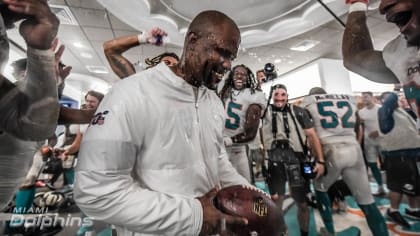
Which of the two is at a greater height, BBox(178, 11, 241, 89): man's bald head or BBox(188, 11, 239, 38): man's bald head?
BBox(188, 11, 239, 38): man's bald head

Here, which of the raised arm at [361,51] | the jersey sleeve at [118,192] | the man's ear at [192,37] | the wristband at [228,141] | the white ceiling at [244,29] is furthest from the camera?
the wristband at [228,141]

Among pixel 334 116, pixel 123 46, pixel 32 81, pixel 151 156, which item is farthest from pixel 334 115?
pixel 32 81

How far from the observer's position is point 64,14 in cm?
54

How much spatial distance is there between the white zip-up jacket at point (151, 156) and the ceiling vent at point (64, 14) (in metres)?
0.34

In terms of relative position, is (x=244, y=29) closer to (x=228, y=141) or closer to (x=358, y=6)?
(x=358, y=6)

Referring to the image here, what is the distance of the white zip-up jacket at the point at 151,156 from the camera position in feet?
1.09

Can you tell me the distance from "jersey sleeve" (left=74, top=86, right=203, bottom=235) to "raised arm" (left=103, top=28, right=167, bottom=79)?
1.00 ft

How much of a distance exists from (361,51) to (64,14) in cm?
104

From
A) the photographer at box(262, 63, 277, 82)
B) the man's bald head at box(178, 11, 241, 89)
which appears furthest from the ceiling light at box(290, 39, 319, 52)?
the man's bald head at box(178, 11, 241, 89)

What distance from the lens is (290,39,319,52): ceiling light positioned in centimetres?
78

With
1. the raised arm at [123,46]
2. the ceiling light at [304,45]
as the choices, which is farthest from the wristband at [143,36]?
the ceiling light at [304,45]

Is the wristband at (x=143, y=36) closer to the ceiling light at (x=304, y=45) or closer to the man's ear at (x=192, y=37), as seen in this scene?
the man's ear at (x=192, y=37)

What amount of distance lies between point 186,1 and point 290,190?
87cm

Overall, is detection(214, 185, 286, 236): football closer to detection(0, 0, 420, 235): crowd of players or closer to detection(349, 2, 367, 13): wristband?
detection(0, 0, 420, 235): crowd of players
